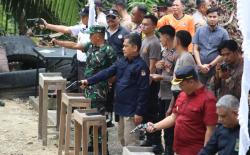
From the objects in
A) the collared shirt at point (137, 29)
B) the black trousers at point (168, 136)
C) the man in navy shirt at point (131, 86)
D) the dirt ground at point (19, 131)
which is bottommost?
the dirt ground at point (19, 131)

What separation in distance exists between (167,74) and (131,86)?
1.55ft

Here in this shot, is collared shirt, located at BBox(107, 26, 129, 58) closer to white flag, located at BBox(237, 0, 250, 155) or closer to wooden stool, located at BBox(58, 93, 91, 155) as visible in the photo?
wooden stool, located at BBox(58, 93, 91, 155)

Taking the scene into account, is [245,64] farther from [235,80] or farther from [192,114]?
[235,80]

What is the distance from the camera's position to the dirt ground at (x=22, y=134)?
10070 millimetres

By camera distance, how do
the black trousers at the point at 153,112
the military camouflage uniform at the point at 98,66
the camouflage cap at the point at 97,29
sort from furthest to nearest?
the military camouflage uniform at the point at 98,66 → the camouflage cap at the point at 97,29 → the black trousers at the point at 153,112

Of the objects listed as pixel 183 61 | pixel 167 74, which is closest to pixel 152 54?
pixel 167 74

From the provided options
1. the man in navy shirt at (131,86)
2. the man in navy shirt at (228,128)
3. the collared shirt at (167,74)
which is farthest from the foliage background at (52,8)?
the man in navy shirt at (228,128)

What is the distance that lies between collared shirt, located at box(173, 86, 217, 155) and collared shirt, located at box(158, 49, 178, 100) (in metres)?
1.70

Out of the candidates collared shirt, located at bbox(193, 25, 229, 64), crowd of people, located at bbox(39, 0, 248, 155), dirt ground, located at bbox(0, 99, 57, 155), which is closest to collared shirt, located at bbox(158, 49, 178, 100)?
crowd of people, located at bbox(39, 0, 248, 155)

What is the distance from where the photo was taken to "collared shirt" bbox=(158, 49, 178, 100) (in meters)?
8.35

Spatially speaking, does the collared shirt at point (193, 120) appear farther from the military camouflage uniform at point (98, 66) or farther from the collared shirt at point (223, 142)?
the military camouflage uniform at point (98, 66)

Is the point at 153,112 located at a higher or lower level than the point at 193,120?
lower

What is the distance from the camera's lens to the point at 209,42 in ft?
29.7

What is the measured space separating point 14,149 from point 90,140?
4.99ft
